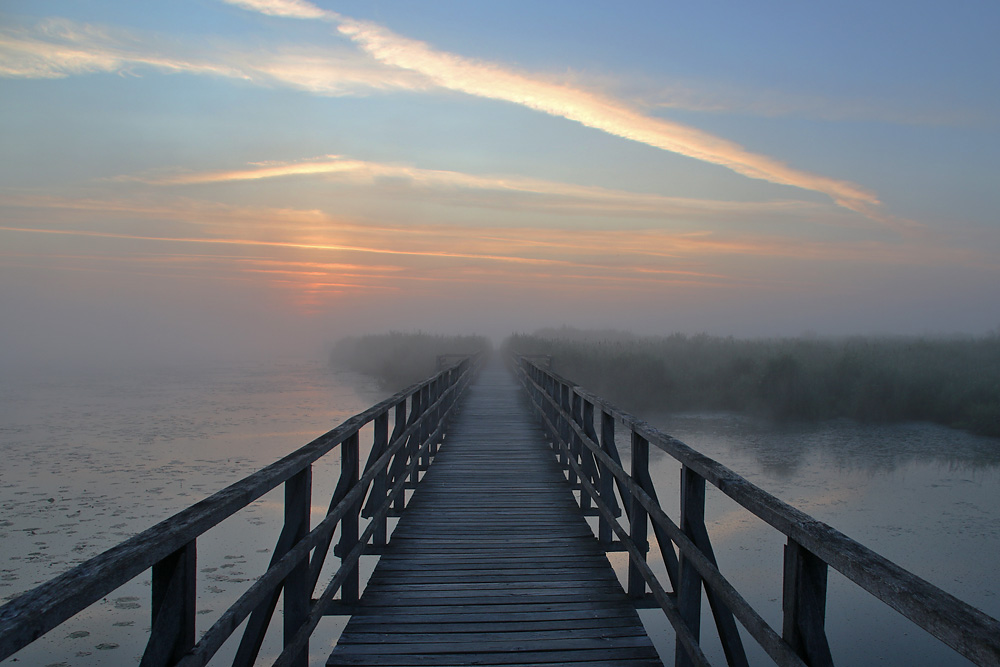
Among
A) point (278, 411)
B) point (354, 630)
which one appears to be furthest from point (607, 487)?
point (278, 411)

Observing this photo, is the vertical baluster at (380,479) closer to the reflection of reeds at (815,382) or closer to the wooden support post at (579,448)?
the wooden support post at (579,448)

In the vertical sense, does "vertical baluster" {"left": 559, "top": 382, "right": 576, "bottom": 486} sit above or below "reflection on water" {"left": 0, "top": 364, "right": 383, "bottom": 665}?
above

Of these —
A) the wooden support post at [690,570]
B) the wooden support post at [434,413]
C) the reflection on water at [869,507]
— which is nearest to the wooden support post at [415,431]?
the wooden support post at [434,413]

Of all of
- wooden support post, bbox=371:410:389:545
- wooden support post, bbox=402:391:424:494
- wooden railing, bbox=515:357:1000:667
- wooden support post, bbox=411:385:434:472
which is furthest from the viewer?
wooden support post, bbox=411:385:434:472

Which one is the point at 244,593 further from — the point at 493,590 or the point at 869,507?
the point at 869,507

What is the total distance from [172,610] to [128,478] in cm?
1298

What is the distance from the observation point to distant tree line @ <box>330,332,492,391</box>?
35438 millimetres

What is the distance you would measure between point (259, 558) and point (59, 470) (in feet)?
25.0

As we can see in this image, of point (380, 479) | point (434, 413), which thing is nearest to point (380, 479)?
point (380, 479)

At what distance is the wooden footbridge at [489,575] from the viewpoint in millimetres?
1477

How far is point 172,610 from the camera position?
173 cm

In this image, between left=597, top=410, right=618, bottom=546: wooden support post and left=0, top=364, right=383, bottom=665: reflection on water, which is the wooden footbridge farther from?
left=0, top=364, right=383, bottom=665: reflection on water

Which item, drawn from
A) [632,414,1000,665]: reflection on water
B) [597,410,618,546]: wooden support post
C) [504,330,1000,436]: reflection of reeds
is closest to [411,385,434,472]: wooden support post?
[597,410,618,546]: wooden support post

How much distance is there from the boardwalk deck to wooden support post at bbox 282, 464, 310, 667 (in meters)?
0.58
